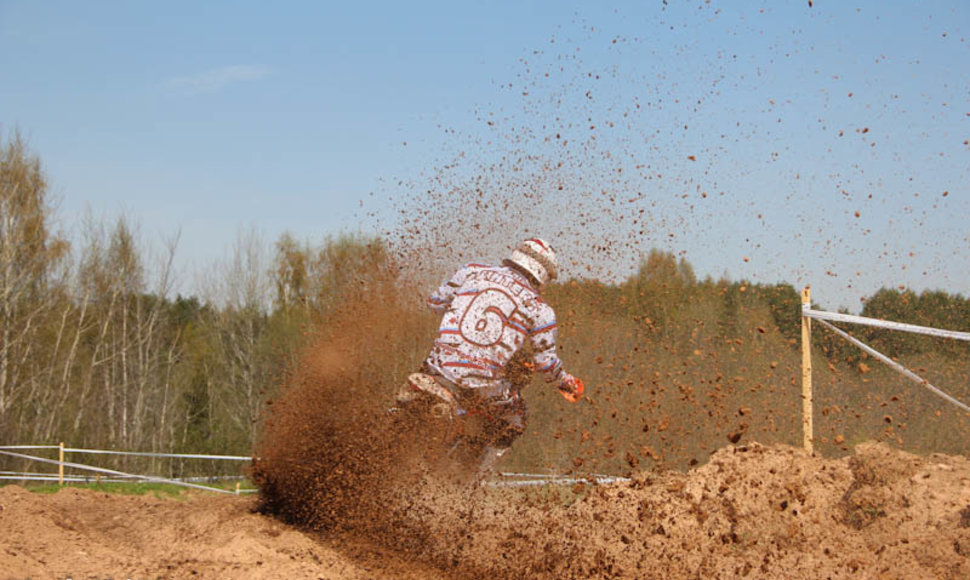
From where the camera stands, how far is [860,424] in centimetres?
1342

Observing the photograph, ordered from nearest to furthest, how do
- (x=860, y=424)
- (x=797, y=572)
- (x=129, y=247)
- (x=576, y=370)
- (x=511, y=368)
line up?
(x=797, y=572), (x=511, y=368), (x=860, y=424), (x=576, y=370), (x=129, y=247)

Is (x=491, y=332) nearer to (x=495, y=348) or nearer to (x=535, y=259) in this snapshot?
(x=495, y=348)

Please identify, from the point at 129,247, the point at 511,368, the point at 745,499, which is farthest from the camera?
the point at 129,247

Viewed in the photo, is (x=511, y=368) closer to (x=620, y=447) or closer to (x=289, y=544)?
(x=289, y=544)

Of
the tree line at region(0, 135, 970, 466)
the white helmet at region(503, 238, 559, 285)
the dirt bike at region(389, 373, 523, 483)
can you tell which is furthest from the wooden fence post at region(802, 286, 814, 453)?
the tree line at region(0, 135, 970, 466)

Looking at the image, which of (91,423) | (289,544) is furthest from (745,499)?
(91,423)

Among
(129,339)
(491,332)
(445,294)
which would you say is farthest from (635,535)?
(129,339)

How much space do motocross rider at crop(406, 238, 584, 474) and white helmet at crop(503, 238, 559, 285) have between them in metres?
0.01

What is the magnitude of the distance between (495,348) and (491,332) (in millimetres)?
146

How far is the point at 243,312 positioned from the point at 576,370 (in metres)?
21.7

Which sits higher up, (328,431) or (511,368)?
(511,368)

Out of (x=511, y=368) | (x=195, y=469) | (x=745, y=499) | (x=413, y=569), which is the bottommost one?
(x=195, y=469)

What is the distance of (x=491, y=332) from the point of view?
7215 millimetres

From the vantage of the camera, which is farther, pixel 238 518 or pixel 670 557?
pixel 238 518
